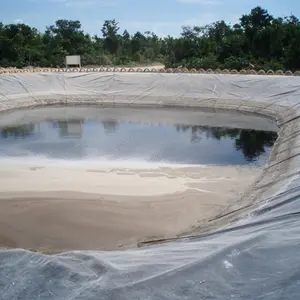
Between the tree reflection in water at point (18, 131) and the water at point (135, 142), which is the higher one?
the tree reflection in water at point (18, 131)

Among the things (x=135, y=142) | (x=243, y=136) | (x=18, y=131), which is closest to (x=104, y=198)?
(x=135, y=142)

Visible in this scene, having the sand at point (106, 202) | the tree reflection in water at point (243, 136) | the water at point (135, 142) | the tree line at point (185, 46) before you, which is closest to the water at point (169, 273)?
the sand at point (106, 202)

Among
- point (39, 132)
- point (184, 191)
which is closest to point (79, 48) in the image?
point (39, 132)

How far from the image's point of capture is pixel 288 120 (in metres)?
14.2

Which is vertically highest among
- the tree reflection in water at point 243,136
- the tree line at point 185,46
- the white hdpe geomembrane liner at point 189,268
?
the tree line at point 185,46

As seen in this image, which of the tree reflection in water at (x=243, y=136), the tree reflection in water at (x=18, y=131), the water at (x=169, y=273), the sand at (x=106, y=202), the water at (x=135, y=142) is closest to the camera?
the water at (x=169, y=273)

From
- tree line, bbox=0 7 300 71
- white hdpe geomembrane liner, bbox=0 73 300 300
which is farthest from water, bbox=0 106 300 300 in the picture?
tree line, bbox=0 7 300 71

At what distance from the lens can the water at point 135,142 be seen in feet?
34.0

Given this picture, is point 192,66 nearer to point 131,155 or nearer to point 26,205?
point 131,155

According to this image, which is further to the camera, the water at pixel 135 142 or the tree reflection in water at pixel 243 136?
the tree reflection in water at pixel 243 136

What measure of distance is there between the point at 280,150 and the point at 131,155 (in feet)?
11.8

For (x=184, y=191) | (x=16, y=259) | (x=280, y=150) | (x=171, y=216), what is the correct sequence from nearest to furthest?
(x=16, y=259) → (x=171, y=216) → (x=184, y=191) → (x=280, y=150)

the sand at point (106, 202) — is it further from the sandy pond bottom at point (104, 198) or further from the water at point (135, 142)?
the water at point (135, 142)

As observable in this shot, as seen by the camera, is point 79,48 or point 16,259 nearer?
point 16,259
